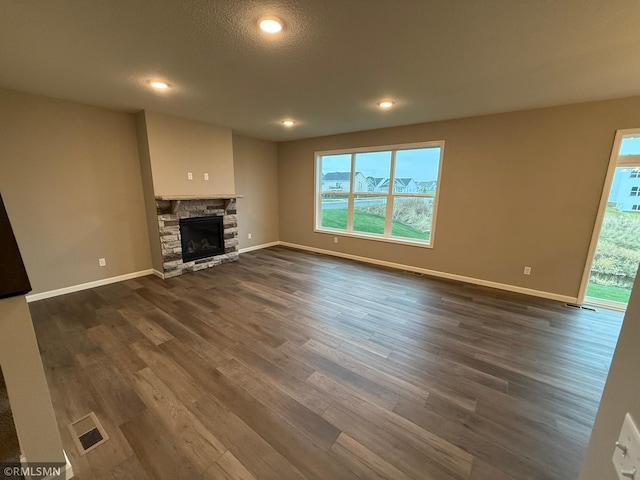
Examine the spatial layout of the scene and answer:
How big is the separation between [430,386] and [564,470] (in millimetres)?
756

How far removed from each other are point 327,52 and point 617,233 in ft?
13.3

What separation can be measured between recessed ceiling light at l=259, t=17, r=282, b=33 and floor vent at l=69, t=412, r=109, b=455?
2797 mm

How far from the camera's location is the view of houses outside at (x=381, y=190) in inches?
174

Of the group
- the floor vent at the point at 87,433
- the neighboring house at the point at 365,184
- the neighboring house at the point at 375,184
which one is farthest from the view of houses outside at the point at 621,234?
the floor vent at the point at 87,433

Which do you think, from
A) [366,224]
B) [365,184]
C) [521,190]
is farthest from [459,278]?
[365,184]

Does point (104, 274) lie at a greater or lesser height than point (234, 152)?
lesser

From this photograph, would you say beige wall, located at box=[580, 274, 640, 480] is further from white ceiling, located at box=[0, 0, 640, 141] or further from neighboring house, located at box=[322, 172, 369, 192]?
neighboring house, located at box=[322, 172, 369, 192]

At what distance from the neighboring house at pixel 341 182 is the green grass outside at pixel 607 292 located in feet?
11.8

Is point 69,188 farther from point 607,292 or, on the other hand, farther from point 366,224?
point 607,292

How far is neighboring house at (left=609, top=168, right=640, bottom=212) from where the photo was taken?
2.99 meters

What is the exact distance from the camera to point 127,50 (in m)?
2.06

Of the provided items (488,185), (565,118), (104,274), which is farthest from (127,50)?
(565,118)

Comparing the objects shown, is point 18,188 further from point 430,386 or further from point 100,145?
point 430,386

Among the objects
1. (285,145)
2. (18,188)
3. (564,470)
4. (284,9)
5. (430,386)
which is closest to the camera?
(564,470)
